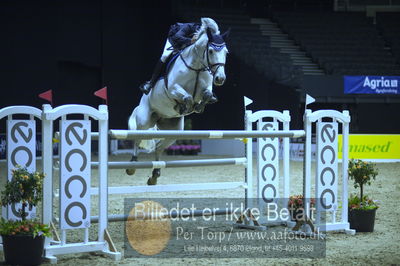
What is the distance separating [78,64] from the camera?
1795 centimetres

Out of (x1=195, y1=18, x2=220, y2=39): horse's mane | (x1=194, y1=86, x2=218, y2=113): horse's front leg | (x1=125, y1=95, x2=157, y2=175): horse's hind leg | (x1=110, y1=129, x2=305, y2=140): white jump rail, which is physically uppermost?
(x1=195, y1=18, x2=220, y2=39): horse's mane

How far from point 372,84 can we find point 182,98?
41.7 ft

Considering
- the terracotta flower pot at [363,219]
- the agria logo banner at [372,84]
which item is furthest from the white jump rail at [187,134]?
the agria logo banner at [372,84]

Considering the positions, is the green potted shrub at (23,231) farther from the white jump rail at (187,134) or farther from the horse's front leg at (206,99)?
the horse's front leg at (206,99)

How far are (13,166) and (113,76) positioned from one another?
13906 millimetres

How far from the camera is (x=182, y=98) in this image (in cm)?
618

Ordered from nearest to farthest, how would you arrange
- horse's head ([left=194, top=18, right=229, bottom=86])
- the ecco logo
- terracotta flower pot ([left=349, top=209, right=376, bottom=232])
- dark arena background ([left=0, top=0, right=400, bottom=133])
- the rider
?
the ecco logo < terracotta flower pot ([left=349, top=209, right=376, bottom=232]) < horse's head ([left=194, top=18, right=229, bottom=86]) < the rider < dark arena background ([left=0, top=0, right=400, bottom=133])

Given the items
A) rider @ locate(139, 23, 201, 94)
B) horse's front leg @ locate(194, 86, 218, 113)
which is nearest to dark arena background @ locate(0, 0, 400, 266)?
horse's front leg @ locate(194, 86, 218, 113)

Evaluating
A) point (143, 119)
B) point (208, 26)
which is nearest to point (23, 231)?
point (143, 119)

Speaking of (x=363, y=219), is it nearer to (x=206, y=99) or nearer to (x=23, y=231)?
(x=206, y=99)

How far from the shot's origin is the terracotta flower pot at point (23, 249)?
4125 millimetres

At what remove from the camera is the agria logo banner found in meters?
17.6

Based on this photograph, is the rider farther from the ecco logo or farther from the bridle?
the ecco logo

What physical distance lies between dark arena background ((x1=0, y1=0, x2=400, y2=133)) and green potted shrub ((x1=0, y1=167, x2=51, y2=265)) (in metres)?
12.6
